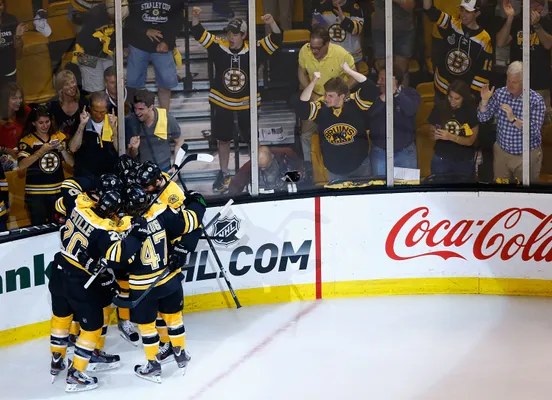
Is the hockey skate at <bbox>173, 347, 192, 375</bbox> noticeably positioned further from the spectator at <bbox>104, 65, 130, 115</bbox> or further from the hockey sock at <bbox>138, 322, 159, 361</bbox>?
the spectator at <bbox>104, 65, 130, 115</bbox>

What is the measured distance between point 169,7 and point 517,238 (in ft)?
10.2

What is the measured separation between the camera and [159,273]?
6.46 metres

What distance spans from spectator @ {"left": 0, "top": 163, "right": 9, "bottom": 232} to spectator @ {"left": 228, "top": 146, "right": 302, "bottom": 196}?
1.65 metres

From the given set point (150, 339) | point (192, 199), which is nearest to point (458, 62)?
point (192, 199)

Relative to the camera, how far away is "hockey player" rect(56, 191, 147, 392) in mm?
6258

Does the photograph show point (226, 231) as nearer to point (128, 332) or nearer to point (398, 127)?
point (128, 332)

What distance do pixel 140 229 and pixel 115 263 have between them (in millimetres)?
258

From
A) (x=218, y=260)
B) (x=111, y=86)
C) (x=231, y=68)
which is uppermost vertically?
(x=231, y=68)

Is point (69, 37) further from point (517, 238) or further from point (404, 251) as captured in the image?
point (517, 238)

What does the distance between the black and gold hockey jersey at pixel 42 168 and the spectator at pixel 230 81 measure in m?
1.17

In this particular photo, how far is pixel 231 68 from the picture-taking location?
7.81 metres

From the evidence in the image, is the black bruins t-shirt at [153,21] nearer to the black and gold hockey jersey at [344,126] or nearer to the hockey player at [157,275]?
the black and gold hockey jersey at [344,126]

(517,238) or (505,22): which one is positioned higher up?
(505,22)

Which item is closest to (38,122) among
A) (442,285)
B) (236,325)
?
(236,325)
